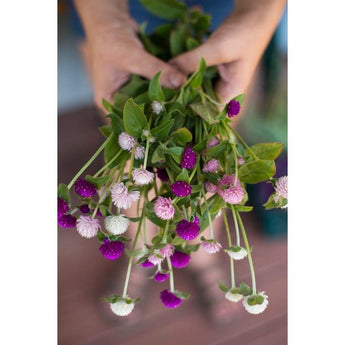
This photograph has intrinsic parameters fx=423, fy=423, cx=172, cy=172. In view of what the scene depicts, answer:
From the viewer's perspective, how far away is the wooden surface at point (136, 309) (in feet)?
2.14

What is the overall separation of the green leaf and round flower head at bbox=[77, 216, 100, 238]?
102 millimetres

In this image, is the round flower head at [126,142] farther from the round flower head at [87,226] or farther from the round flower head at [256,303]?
the round flower head at [256,303]

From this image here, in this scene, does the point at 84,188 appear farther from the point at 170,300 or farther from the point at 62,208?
the point at 170,300

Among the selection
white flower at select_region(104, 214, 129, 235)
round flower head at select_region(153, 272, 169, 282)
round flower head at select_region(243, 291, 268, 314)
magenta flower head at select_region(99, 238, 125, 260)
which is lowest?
round flower head at select_region(243, 291, 268, 314)

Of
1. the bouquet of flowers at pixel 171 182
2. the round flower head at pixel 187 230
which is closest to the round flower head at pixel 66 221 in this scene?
the bouquet of flowers at pixel 171 182

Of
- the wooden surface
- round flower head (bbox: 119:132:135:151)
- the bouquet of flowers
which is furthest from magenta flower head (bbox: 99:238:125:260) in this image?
the wooden surface

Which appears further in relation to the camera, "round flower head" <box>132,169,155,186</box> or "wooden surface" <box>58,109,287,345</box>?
"wooden surface" <box>58,109,287,345</box>

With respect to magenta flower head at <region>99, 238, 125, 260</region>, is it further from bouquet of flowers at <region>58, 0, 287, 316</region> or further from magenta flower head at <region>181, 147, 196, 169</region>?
magenta flower head at <region>181, 147, 196, 169</region>

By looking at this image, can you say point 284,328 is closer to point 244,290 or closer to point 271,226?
point 271,226

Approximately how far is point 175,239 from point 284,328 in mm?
384

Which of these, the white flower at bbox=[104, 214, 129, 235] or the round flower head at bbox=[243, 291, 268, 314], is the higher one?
the white flower at bbox=[104, 214, 129, 235]

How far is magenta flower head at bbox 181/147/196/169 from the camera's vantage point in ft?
1.43

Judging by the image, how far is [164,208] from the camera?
40 cm
